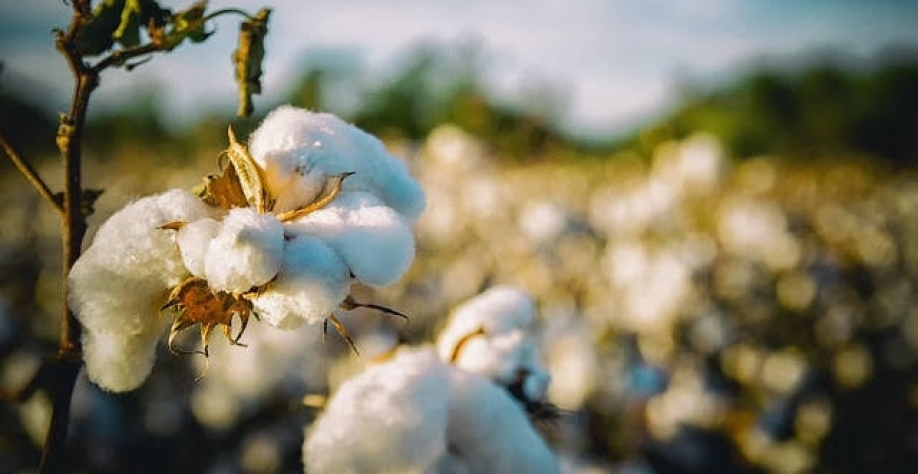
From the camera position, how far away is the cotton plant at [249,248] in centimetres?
42

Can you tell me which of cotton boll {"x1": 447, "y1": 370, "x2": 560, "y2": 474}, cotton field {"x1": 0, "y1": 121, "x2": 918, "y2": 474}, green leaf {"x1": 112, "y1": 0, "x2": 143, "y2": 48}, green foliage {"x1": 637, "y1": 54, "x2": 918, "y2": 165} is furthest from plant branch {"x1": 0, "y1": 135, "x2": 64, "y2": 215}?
green foliage {"x1": 637, "y1": 54, "x2": 918, "y2": 165}

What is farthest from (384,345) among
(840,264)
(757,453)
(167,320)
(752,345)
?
(840,264)

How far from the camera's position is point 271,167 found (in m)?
0.48

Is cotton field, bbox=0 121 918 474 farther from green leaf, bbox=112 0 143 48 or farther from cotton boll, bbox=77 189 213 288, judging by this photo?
green leaf, bbox=112 0 143 48

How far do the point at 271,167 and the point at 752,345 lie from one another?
274cm

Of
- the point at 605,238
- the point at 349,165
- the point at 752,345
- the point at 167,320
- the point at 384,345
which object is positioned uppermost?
the point at 349,165

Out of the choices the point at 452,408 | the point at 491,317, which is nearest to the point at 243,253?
the point at 452,408

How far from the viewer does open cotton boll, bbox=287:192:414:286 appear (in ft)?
1.45

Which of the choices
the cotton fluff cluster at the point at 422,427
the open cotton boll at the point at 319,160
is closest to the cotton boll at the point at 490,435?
the cotton fluff cluster at the point at 422,427

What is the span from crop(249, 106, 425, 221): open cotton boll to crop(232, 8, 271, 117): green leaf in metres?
0.03

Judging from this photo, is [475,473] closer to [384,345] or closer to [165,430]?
[384,345]

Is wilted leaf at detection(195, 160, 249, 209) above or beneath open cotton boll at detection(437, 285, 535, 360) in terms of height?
above

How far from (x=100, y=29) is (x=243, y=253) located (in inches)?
9.5

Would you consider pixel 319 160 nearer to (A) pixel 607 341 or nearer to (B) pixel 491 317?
(B) pixel 491 317
